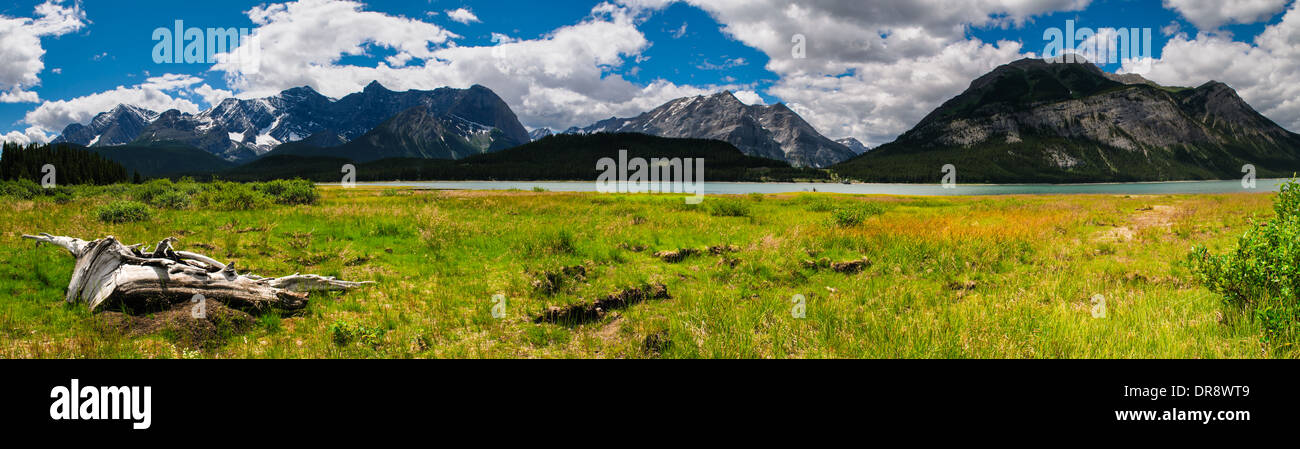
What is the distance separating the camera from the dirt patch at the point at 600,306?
8.78m

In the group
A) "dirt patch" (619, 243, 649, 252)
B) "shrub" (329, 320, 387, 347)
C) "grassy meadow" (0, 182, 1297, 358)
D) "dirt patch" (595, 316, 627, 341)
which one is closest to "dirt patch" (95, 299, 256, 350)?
"grassy meadow" (0, 182, 1297, 358)

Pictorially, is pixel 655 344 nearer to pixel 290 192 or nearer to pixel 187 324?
pixel 187 324

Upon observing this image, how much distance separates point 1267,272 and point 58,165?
11405cm

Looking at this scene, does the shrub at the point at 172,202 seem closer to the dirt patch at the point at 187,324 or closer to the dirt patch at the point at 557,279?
the dirt patch at the point at 187,324

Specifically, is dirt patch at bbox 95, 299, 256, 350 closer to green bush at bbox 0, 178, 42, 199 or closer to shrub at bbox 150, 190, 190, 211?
shrub at bbox 150, 190, 190, 211

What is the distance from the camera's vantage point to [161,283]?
826 centimetres

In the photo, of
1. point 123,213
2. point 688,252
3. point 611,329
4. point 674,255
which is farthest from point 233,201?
point 611,329

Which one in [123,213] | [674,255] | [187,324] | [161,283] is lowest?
[187,324]

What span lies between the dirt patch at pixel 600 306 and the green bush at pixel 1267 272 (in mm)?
8815

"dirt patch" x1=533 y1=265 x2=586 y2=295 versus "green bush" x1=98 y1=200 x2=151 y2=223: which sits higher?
"green bush" x1=98 y1=200 x2=151 y2=223

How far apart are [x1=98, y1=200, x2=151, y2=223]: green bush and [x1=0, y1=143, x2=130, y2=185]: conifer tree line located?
225 feet

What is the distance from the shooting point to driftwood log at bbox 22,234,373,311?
809 centimetres
